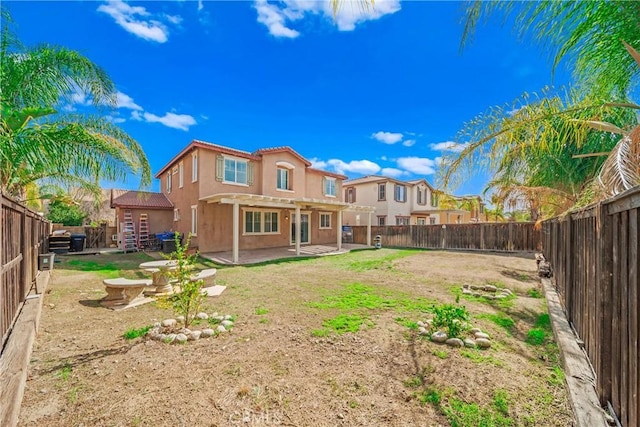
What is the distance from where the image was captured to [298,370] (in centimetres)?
328

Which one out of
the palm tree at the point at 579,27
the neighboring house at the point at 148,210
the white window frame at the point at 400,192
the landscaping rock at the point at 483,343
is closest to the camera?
the palm tree at the point at 579,27

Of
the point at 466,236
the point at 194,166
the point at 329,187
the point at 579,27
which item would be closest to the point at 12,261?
the point at 579,27

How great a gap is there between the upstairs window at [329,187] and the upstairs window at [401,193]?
8842 mm

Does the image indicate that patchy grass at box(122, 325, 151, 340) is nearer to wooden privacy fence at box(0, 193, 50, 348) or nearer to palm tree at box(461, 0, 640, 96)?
wooden privacy fence at box(0, 193, 50, 348)

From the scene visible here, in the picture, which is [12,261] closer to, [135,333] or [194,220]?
[135,333]

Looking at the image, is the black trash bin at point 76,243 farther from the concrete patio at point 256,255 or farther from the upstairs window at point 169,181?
the concrete patio at point 256,255

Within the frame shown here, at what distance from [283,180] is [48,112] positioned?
12361 millimetres

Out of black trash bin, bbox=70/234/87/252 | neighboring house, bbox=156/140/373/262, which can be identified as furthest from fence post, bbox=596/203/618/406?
black trash bin, bbox=70/234/87/252

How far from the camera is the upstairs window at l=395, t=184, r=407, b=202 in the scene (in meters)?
26.9

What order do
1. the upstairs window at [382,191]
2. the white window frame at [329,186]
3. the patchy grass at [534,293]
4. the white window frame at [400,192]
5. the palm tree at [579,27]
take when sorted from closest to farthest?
1. the palm tree at [579,27]
2. the patchy grass at [534,293]
3. the white window frame at [329,186]
4. the upstairs window at [382,191]
5. the white window frame at [400,192]

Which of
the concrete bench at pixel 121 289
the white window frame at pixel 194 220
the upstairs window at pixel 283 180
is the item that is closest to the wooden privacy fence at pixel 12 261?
the concrete bench at pixel 121 289

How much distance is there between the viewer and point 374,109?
18.9 metres

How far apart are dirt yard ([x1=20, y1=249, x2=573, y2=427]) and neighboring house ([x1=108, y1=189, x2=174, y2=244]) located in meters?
11.8

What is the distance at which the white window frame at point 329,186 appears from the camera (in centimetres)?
1968
